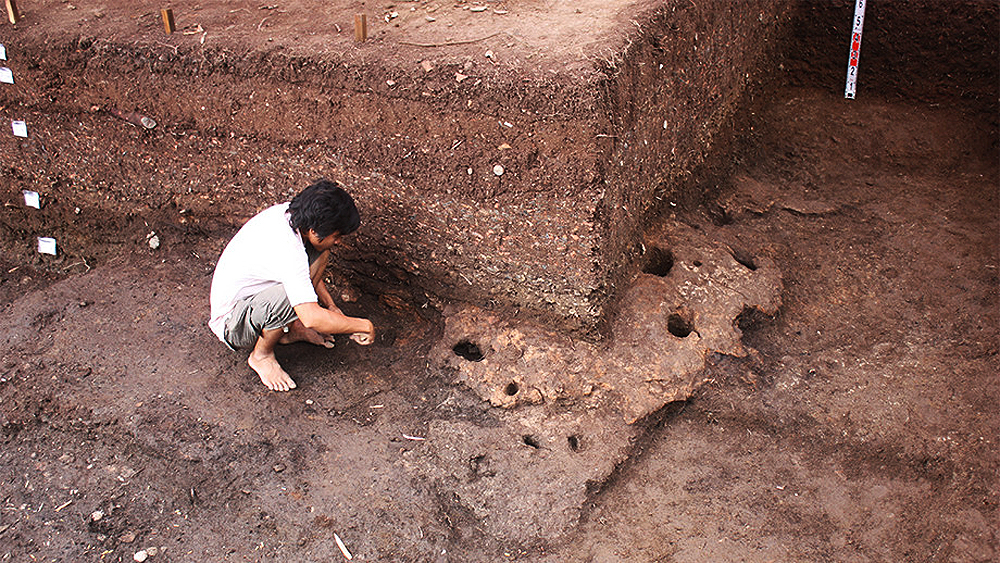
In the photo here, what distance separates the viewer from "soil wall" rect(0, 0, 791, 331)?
2.87m

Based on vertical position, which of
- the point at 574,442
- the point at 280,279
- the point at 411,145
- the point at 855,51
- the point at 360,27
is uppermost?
the point at 360,27

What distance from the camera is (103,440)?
281 cm

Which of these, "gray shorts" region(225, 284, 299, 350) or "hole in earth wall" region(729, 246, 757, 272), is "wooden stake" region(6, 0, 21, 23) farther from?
"hole in earth wall" region(729, 246, 757, 272)

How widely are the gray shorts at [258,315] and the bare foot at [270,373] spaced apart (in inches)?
3.9

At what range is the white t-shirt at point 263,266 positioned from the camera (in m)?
2.72

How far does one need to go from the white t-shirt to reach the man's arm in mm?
30

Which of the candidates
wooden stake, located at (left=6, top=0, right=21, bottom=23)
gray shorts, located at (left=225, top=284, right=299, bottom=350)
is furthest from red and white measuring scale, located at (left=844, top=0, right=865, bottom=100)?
wooden stake, located at (left=6, top=0, right=21, bottom=23)

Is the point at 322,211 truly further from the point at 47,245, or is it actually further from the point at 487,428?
the point at 47,245

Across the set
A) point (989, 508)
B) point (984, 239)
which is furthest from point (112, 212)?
point (984, 239)

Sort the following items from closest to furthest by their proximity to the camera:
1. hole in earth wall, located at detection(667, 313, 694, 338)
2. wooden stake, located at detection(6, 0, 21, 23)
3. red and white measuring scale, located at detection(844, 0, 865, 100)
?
hole in earth wall, located at detection(667, 313, 694, 338) < wooden stake, located at detection(6, 0, 21, 23) < red and white measuring scale, located at detection(844, 0, 865, 100)

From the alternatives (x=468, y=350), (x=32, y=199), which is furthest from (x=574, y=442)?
(x=32, y=199)

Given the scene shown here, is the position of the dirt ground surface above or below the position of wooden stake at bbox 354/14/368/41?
below

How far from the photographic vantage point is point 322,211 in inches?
105

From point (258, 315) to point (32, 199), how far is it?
1.88 m
